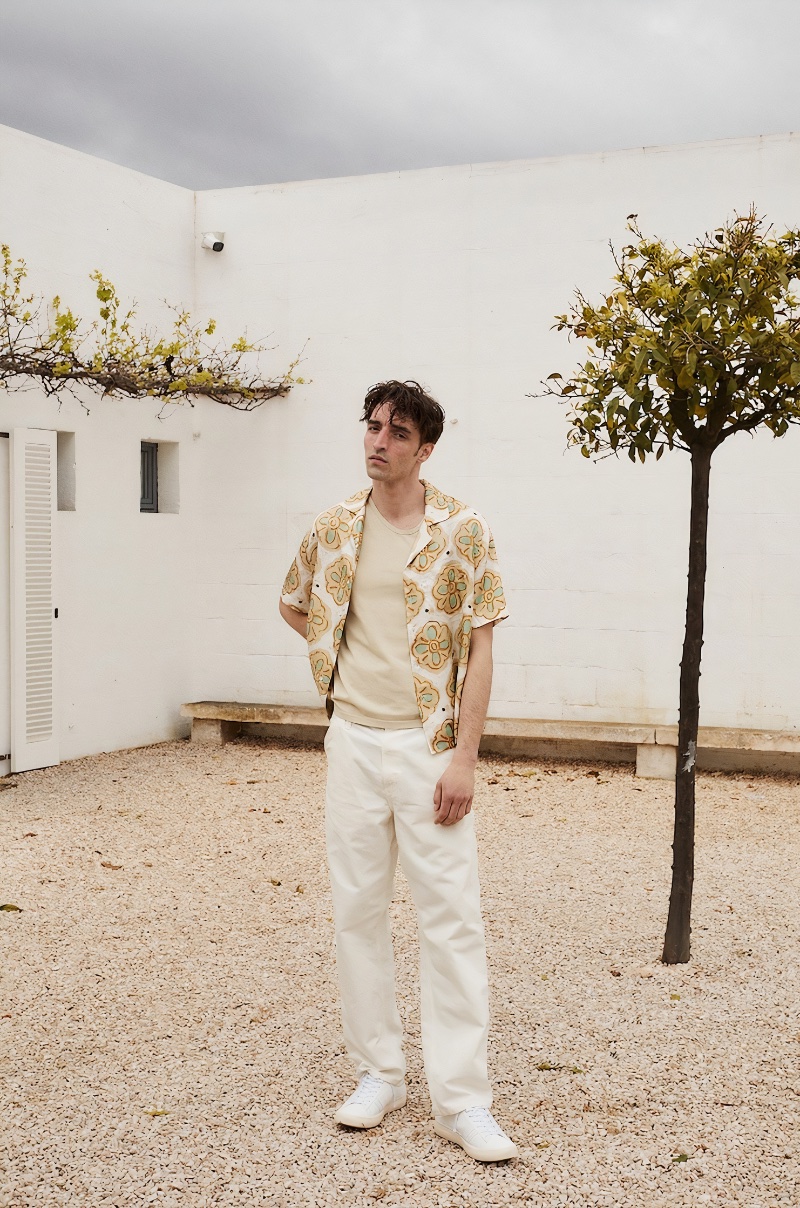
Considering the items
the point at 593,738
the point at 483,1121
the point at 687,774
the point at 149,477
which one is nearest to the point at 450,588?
the point at 483,1121

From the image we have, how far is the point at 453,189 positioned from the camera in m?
7.81

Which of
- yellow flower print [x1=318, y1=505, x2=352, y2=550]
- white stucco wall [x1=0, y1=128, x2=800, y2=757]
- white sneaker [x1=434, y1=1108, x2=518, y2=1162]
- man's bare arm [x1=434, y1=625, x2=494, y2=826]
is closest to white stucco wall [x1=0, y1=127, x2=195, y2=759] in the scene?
white stucco wall [x1=0, y1=128, x2=800, y2=757]

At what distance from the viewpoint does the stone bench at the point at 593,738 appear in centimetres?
708

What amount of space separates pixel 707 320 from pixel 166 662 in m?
5.56

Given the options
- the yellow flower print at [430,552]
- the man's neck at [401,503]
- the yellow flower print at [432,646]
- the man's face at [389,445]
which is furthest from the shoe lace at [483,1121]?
the man's face at [389,445]

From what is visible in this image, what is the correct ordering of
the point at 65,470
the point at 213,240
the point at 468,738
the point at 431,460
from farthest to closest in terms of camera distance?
the point at 213,240 → the point at 431,460 → the point at 65,470 → the point at 468,738

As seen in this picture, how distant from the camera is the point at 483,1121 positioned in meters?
2.73

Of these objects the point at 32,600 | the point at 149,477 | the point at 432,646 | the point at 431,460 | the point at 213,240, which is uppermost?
the point at 213,240

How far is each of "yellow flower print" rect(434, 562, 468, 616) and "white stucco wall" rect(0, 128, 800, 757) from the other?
4.94 meters

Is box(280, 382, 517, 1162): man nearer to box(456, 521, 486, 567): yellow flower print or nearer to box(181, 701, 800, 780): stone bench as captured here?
box(456, 521, 486, 567): yellow flower print

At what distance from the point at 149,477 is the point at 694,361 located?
551cm

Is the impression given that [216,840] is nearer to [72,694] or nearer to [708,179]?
[72,694]

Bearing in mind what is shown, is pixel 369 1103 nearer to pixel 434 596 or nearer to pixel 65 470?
pixel 434 596

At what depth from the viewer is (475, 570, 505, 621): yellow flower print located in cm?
275
